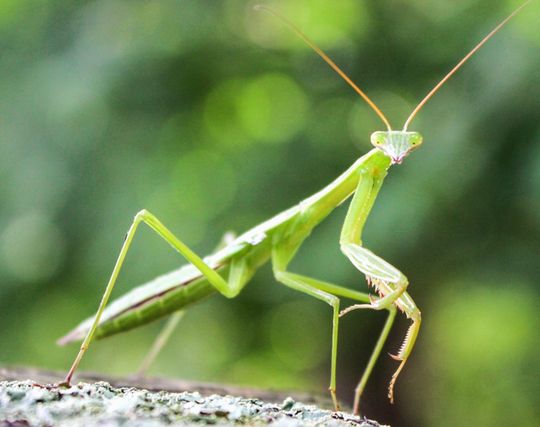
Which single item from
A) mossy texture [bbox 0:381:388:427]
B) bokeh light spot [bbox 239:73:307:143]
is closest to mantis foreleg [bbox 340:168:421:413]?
mossy texture [bbox 0:381:388:427]

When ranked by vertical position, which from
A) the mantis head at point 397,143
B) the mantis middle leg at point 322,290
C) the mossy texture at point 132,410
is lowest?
the mossy texture at point 132,410

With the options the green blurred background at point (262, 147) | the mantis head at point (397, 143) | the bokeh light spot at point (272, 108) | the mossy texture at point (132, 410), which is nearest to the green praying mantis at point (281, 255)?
the mantis head at point (397, 143)

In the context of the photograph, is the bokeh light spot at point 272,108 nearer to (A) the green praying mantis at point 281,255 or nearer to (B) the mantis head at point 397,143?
(A) the green praying mantis at point 281,255

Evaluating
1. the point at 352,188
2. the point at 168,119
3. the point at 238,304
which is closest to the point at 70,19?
the point at 168,119

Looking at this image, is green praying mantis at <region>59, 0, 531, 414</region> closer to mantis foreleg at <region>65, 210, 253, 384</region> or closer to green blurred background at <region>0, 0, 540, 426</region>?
mantis foreleg at <region>65, 210, 253, 384</region>

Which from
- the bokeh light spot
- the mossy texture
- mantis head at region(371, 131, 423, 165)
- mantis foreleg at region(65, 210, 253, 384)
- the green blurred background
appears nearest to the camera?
the mossy texture

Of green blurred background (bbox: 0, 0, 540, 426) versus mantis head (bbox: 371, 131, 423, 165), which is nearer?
mantis head (bbox: 371, 131, 423, 165)

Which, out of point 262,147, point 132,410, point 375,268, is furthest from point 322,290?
point 132,410
